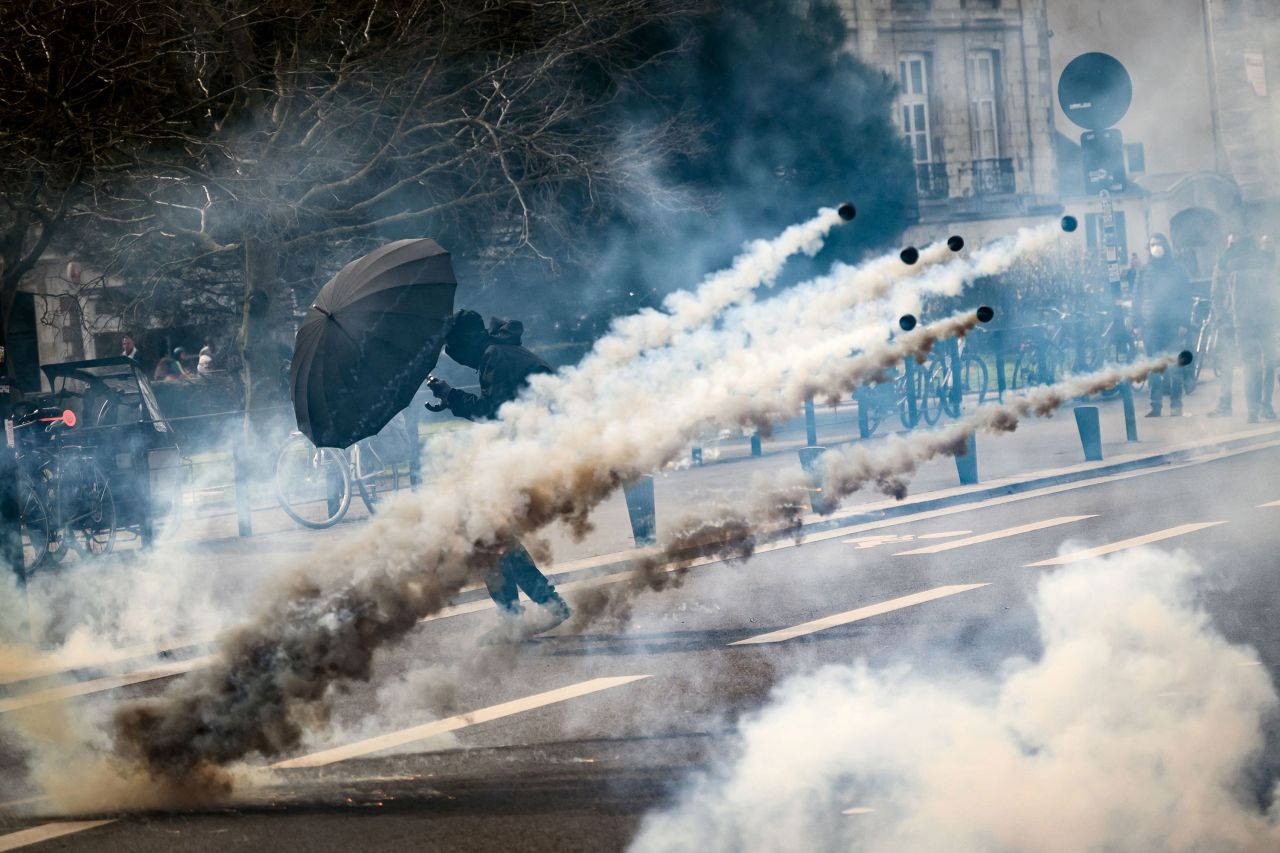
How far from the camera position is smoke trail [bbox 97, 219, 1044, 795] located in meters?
5.32

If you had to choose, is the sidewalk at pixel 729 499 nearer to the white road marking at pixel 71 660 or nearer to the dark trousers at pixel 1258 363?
the white road marking at pixel 71 660

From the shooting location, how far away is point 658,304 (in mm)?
23016

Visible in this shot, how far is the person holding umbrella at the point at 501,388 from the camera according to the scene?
7.06 meters

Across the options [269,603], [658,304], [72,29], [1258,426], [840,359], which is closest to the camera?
[269,603]

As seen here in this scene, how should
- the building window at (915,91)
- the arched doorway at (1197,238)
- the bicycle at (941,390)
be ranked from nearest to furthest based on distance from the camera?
the building window at (915,91)
the arched doorway at (1197,238)
the bicycle at (941,390)

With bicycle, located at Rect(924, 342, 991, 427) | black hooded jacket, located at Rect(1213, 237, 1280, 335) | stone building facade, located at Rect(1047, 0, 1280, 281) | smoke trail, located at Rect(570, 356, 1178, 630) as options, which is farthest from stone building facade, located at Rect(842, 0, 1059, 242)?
bicycle, located at Rect(924, 342, 991, 427)

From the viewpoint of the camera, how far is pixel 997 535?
387 inches

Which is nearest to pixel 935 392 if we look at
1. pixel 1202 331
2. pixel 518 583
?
pixel 1202 331

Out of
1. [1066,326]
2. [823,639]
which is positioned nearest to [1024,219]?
[823,639]

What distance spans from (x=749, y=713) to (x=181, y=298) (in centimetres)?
1630

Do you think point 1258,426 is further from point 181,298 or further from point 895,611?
point 181,298

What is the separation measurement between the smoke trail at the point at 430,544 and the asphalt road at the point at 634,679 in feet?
0.94

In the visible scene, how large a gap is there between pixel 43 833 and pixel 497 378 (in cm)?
296

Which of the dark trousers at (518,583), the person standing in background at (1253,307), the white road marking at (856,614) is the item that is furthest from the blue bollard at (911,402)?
the dark trousers at (518,583)
